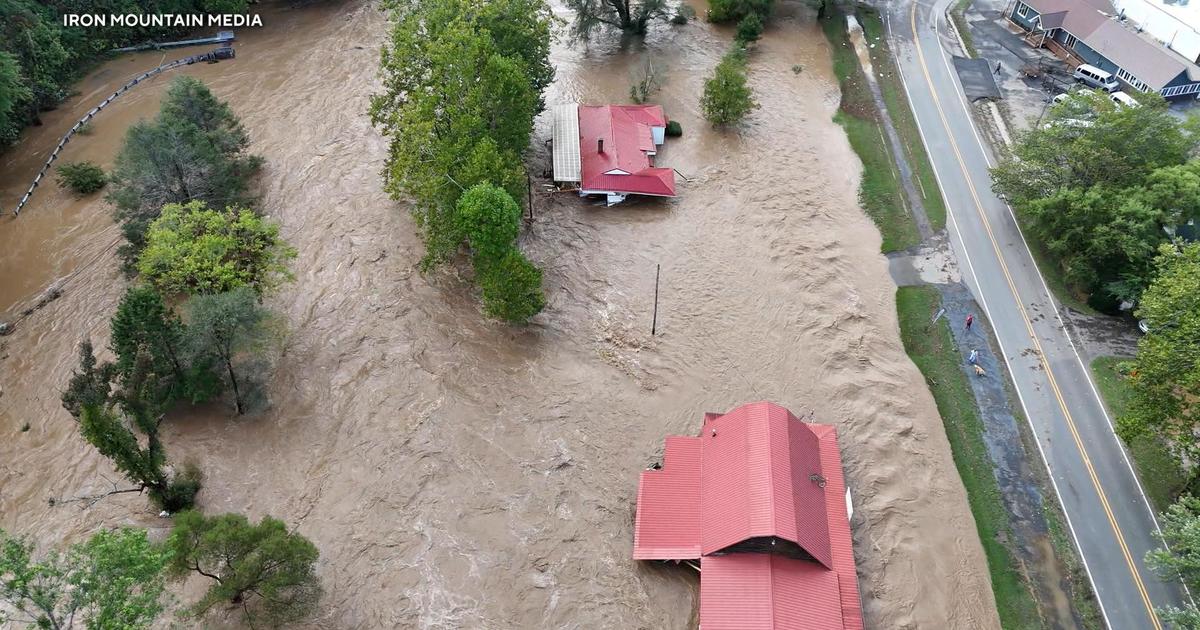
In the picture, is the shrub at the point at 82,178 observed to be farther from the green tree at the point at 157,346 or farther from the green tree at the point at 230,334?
the green tree at the point at 230,334

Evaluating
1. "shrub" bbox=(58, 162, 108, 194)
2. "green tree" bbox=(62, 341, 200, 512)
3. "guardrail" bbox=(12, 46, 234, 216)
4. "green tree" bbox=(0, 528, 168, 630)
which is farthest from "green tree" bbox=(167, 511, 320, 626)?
"guardrail" bbox=(12, 46, 234, 216)

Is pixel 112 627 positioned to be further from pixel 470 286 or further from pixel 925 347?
pixel 925 347

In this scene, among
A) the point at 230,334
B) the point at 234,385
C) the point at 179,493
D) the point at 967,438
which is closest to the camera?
the point at 179,493

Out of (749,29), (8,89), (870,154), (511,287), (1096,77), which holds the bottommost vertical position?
(870,154)

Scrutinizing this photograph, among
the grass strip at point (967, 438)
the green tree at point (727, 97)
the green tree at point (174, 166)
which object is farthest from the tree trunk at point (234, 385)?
the green tree at point (727, 97)

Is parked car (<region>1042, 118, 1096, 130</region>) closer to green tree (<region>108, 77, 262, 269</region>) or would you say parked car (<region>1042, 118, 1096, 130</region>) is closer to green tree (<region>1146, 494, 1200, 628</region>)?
green tree (<region>1146, 494, 1200, 628</region>)

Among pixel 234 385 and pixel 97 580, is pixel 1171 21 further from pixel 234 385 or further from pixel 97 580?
pixel 97 580

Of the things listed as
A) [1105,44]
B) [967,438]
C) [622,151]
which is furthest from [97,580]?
[1105,44]
